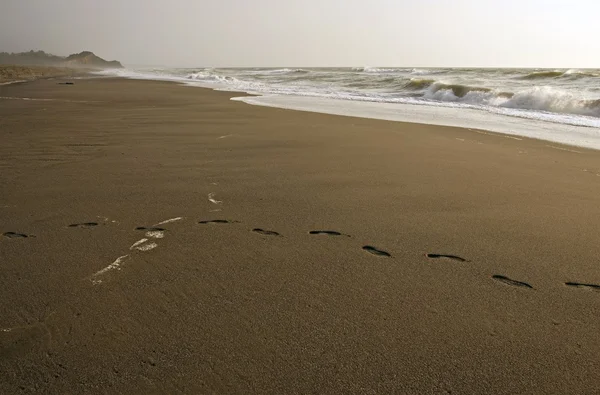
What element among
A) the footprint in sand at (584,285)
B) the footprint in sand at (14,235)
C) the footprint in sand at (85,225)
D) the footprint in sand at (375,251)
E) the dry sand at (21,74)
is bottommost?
the footprint in sand at (14,235)

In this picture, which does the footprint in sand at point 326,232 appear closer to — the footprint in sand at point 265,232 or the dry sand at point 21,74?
the footprint in sand at point 265,232

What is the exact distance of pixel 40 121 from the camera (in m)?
7.12

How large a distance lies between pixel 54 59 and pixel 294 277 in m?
117

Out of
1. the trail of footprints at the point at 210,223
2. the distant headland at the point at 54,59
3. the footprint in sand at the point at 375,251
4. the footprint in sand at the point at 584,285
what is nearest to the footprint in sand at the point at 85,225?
the trail of footprints at the point at 210,223

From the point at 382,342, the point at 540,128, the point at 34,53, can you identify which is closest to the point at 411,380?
the point at 382,342

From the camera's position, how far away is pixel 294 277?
2262 millimetres

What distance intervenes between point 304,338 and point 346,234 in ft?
3.75

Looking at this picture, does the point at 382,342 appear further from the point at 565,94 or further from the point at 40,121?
the point at 565,94

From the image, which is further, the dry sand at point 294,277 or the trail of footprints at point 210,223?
the trail of footprints at point 210,223

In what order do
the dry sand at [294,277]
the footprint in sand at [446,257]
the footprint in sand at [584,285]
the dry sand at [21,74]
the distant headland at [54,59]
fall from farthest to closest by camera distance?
the distant headland at [54,59] < the dry sand at [21,74] < the footprint in sand at [446,257] < the footprint in sand at [584,285] < the dry sand at [294,277]

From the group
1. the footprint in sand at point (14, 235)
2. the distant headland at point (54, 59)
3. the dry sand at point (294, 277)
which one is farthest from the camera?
the distant headland at point (54, 59)

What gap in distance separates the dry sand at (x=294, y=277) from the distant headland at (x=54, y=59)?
90.4m

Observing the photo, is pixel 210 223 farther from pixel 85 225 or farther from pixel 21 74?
pixel 21 74

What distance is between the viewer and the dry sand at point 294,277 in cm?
160
